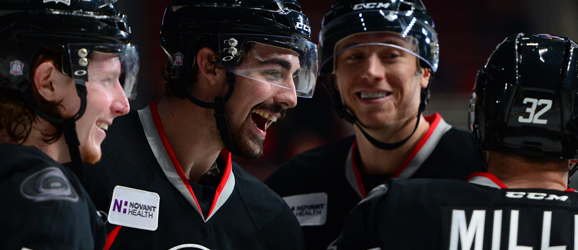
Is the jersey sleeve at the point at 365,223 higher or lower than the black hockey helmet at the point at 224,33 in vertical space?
lower

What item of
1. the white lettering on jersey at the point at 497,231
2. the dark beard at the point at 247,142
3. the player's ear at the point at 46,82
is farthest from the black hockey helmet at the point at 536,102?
the player's ear at the point at 46,82

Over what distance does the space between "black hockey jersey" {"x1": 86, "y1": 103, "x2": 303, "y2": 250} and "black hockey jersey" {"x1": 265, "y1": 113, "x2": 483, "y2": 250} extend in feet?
1.39

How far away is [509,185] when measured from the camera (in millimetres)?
1837

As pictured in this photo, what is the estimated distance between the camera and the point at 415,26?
2914mm

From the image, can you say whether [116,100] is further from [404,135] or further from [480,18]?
[480,18]

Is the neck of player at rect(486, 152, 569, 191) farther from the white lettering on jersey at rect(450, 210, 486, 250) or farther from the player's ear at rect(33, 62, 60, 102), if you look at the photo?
the player's ear at rect(33, 62, 60, 102)

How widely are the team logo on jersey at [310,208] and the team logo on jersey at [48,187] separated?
1577 mm

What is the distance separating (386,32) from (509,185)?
1.27m

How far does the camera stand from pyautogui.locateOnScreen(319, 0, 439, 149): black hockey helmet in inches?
113

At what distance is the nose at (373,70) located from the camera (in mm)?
2830

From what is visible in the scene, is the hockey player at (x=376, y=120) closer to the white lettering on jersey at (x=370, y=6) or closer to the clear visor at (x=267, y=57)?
the white lettering on jersey at (x=370, y=6)

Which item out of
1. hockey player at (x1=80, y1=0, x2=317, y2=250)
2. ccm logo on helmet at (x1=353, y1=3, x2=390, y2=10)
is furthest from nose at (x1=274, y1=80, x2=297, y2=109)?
ccm logo on helmet at (x1=353, y1=3, x2=390, y2=10)

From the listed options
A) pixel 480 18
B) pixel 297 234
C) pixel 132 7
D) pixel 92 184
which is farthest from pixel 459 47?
pixel 92 184

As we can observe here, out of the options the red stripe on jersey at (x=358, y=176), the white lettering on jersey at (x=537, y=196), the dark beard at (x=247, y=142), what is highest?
the white lettering on jersey at (x=537, y=196)
